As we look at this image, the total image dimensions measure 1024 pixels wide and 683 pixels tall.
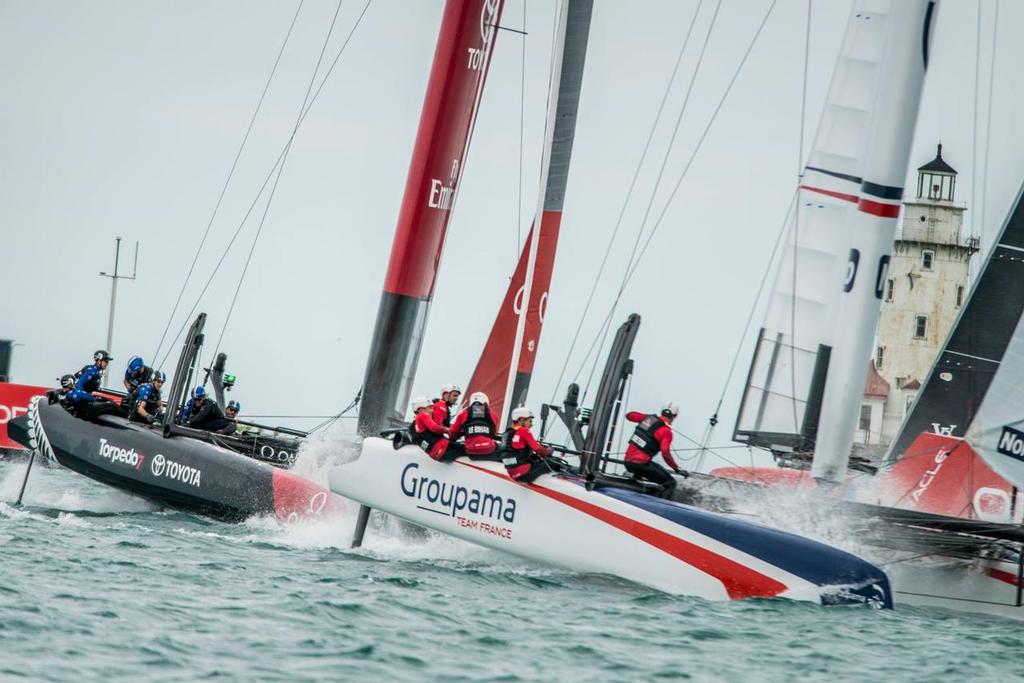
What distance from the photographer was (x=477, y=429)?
12.2 meters

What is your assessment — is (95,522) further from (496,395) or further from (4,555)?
(496,395)

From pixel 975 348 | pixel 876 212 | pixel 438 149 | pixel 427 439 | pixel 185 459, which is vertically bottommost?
pixel 185 459

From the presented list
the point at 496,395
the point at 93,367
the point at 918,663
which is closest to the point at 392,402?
the point at 496,395

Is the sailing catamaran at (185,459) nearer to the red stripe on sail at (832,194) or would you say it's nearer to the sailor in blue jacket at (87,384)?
the sailor in blue jacket at (87,384)

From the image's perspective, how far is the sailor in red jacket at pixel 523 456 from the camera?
458 inches

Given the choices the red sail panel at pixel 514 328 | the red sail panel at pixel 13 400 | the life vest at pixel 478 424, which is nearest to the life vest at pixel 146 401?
the red sail panel at pixel 514 328

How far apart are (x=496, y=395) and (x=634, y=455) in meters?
3.81

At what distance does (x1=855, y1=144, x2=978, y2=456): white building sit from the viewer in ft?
152

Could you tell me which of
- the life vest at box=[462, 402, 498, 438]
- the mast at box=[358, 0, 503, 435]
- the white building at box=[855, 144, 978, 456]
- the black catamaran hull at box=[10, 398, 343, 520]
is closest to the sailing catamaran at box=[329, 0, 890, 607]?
the life vest at box=[462, 402, 498, 438]

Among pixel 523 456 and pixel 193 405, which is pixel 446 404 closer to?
pixel 523 456

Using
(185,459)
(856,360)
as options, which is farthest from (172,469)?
(856,360)

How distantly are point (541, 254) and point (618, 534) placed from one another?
202 inches

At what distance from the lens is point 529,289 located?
1503 cm

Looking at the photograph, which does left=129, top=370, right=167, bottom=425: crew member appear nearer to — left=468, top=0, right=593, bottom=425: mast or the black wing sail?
left=468, top=0, right=593, bottom=425: mast
